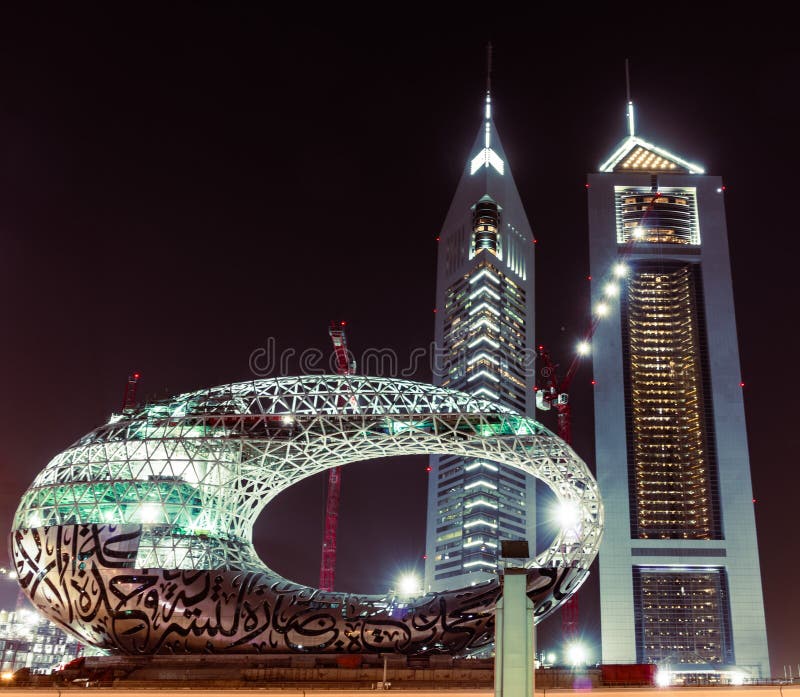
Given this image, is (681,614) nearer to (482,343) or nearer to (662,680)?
(662,680)

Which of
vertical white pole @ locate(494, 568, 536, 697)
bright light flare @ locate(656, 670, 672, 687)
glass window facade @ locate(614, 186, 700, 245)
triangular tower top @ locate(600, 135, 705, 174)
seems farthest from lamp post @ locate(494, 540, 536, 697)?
Result: triangular tower top @ locate(600, 135, 705, 174)

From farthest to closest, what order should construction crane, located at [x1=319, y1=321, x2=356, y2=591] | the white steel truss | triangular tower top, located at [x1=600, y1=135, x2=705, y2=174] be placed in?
1. triangular tower top, located at [x1=600, y1=135, x2=705, y2=174]
2. construction crane, located at [x1=319, y1=321, x2=356, y2=591]
3. the white steel truss

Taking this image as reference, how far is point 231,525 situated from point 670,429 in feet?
263

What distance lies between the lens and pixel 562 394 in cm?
11344

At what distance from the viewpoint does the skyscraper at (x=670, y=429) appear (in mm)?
99375

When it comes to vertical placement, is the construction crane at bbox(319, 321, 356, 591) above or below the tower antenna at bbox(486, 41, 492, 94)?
below

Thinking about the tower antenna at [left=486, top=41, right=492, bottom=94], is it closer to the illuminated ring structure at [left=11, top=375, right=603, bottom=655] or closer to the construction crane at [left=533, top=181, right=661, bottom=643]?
the construction crane at [left=533, top=181, right=661, bottom=643]

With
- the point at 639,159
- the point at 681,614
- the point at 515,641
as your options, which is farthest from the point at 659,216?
the point at 515,641

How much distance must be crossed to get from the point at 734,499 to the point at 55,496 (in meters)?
87.7

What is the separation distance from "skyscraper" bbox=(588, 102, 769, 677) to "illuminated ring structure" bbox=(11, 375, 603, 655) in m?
56.9

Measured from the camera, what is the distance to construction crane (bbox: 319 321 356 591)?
319 ft

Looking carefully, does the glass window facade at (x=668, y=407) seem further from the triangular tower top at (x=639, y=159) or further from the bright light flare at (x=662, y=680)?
the bright light flare at (x=662, y=680)

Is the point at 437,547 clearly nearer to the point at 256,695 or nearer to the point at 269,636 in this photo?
the point at 269,636

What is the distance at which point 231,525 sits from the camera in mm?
54156
